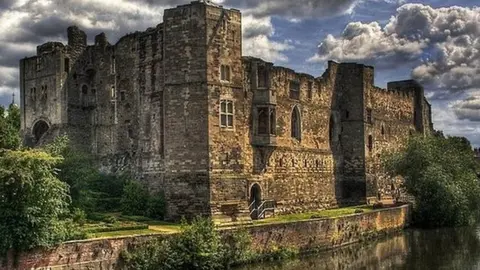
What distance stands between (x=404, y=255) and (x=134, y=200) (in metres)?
16.7

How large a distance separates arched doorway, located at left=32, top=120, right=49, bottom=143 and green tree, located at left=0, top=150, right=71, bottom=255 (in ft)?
80.2

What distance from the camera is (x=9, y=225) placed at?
24672 millimetres

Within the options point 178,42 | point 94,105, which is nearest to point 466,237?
point 178,42

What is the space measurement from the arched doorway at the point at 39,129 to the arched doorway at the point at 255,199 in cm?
1725

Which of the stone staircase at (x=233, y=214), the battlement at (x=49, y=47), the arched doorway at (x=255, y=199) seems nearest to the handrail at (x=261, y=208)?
the arched doorway at (x=255, y=199)

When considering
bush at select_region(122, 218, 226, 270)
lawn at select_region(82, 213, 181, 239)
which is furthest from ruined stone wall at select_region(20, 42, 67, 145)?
bush at select_region(122, 218, 226, 270)

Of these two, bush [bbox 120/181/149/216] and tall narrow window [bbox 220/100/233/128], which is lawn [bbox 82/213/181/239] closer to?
bush [bbox 120/181/149/216]

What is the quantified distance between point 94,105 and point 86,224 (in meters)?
17.8

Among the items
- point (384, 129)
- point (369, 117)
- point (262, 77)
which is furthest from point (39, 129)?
point (384, 129)

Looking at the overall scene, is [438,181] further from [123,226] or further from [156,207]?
[123,226]

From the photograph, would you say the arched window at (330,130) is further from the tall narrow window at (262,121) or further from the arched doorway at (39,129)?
the arched doorway at (39,129)

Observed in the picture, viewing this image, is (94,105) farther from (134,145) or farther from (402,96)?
(402,96)

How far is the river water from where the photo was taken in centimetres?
3369

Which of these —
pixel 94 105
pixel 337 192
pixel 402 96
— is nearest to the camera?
pixel 94 105
